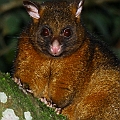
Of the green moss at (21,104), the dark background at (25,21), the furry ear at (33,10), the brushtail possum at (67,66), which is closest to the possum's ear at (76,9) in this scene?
the brushtail possum at (67,66)

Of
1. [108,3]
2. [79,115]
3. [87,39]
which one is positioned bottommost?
[108,3]

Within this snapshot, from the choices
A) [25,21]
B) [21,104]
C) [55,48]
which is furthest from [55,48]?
[25,21]

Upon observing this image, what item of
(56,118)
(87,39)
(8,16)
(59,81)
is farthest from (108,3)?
(56,118)

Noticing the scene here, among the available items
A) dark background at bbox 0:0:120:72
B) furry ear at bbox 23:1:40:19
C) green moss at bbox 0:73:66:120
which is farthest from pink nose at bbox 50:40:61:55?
dark background at bbox 0:0:120:72

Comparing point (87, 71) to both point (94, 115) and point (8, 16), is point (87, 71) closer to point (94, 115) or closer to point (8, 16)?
point (94, 115)

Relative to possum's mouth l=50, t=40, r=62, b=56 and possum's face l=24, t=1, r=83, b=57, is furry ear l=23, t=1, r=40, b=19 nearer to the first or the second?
possum's face l=24, t=1, r=83, b=57

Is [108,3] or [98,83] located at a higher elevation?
[98,83]

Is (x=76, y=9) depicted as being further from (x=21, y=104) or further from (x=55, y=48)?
(x=21, y=104)
